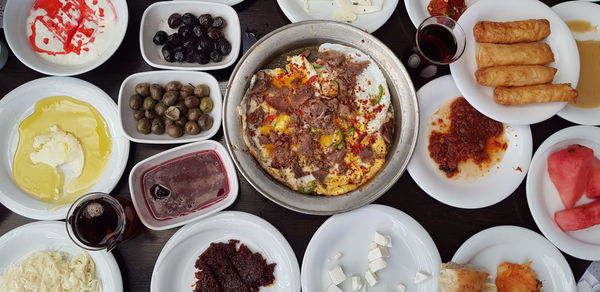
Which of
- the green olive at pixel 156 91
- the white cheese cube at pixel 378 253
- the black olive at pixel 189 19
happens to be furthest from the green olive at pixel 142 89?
the white cheese cube at pixel 378 253

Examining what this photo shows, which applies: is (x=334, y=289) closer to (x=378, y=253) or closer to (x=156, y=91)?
(x=378, y=253)

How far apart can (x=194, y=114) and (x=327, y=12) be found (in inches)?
42.0

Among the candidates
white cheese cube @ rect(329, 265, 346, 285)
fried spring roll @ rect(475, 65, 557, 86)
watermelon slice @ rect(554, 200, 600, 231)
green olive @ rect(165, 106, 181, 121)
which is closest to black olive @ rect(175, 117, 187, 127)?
green olive @ rect(165, 106, 181, 121)

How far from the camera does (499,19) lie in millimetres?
2551

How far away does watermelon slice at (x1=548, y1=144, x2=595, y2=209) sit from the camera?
94.9 inches

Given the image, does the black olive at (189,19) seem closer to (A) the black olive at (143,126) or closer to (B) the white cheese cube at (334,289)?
(A) the black olive at (143,126)

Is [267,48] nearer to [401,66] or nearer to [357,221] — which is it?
[401,66]

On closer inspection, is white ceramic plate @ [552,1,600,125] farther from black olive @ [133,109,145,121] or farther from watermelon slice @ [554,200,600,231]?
black olive @ [133,109,145,121]

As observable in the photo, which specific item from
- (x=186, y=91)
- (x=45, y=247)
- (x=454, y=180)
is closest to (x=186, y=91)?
(x=186, y=91)

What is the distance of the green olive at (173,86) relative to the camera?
2436 millimetres

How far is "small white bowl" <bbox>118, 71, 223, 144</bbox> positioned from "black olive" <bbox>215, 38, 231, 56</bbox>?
0.58 feet

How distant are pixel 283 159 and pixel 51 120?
1.48 meters

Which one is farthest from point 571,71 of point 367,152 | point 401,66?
point 367,152

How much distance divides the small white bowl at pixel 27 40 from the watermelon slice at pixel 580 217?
9.55 feet
